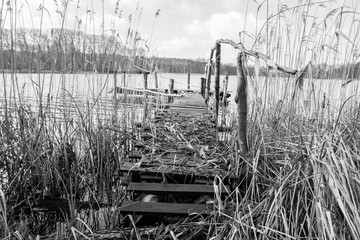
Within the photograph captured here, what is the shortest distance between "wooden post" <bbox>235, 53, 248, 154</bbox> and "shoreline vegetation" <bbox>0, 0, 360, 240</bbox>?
28mm

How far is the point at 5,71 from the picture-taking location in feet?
8.82

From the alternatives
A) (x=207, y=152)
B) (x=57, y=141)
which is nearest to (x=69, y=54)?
(x=57, y=141)

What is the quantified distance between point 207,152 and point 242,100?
596mm

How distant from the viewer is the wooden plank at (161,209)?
1674mm

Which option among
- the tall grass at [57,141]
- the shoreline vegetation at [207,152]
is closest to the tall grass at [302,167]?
the shoreline vegetation at [207,152]

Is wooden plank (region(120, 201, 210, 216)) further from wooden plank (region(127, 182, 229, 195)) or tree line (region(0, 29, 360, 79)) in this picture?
tree line (region(0, 29, 360, 79))

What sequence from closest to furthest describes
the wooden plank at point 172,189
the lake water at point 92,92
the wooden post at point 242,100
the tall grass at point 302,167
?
the tall grass at point 302,167 < the wooden plank at point 172,189 < the wooden post at point 242,100 < the lake water at point 92,92

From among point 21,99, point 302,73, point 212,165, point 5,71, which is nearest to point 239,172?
point 212,165

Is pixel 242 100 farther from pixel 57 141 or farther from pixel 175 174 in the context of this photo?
pixel 57 141

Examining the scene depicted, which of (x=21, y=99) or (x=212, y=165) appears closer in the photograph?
(x=212, y=165)

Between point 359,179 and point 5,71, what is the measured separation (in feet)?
8.80

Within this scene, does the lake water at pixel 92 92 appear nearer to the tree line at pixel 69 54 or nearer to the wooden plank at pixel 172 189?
the tree line at pixel 69 54

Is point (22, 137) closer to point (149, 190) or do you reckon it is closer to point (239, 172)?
point (149, 190)

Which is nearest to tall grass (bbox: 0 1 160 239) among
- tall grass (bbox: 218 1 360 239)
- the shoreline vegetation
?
the shoreline vegetation
